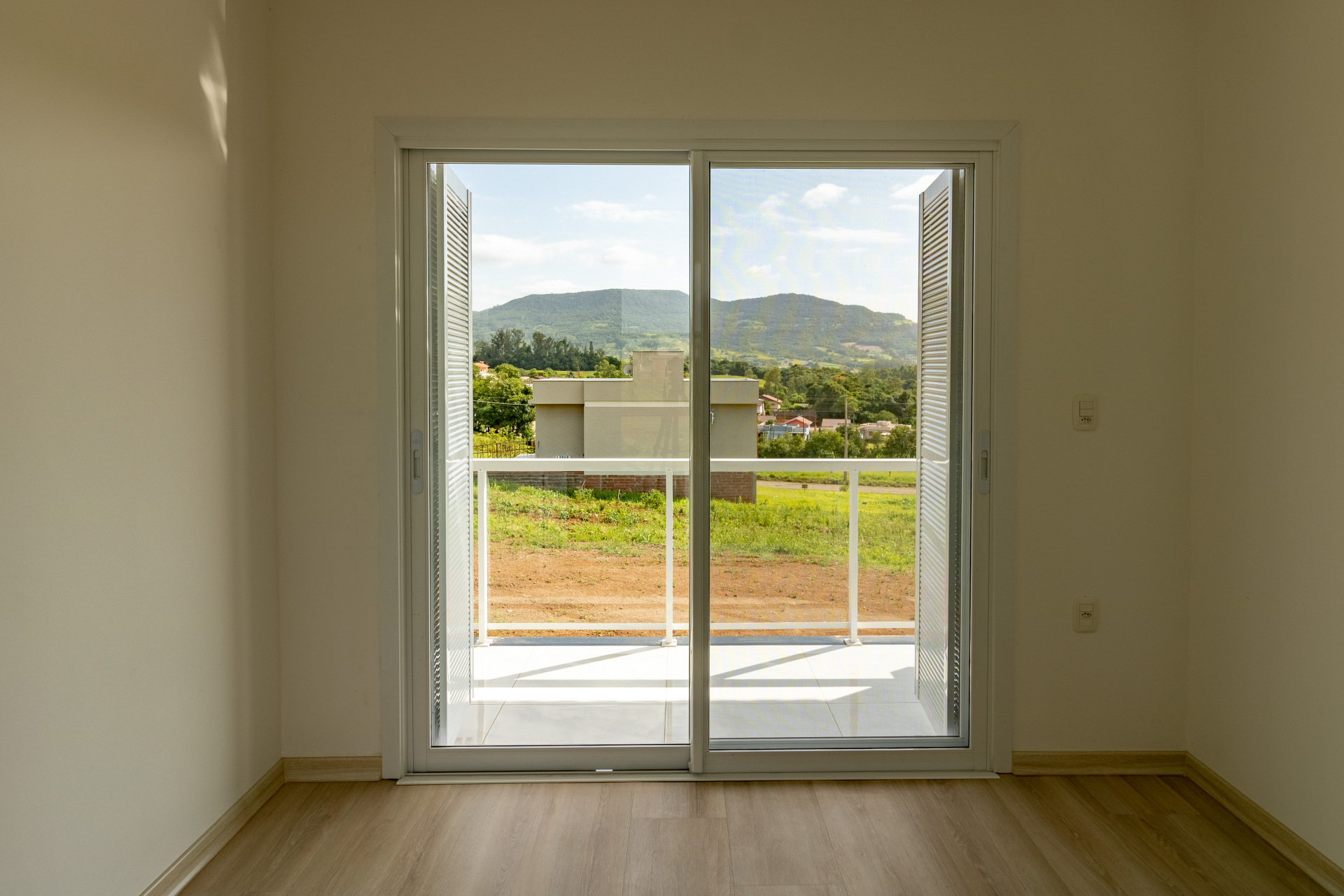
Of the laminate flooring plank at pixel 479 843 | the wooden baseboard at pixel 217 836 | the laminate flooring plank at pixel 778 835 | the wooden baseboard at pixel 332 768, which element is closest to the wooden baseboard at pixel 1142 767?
the laminate flooring plank at pixel 778 835

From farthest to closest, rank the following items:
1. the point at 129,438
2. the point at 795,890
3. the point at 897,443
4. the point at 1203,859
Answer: the point at 897,443 < the point at 1203,859 < the point at 795,890 < the point at 129,438

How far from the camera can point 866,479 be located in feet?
8.71

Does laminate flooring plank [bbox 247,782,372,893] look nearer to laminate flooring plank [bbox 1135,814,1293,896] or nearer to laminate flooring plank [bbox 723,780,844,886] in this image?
laminate flooring plank [bbox 723,780,844,886]

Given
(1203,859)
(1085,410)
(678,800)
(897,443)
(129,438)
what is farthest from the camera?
(897,443)

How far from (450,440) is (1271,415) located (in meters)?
2.37

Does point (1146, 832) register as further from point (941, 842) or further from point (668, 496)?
point (668, 496)

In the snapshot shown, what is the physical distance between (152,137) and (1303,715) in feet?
10.5

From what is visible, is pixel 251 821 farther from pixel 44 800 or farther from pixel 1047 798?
pixel 1047 798

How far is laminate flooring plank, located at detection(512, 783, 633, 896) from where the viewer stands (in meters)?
Answer: 2.01

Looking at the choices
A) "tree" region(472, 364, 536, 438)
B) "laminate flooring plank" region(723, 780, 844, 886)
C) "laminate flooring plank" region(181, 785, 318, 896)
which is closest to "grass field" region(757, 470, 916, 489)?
"tree" region(472, 364, 536, 438)

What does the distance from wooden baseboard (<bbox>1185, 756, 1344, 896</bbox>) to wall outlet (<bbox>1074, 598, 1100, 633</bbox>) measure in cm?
52

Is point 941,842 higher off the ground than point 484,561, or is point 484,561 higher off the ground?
point 484,561

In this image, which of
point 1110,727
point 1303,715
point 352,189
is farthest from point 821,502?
point 352,189

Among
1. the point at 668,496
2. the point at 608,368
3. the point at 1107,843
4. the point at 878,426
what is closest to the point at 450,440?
the point at 608,368
